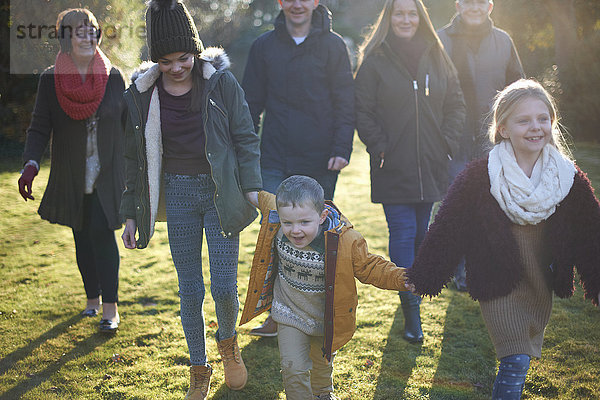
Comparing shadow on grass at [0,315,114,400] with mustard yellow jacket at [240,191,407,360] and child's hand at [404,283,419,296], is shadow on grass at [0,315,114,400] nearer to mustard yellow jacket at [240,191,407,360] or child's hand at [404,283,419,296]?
mustard yellow jacket at [240,191,407,360]

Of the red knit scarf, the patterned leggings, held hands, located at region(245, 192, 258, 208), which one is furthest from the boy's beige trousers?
the red knit scarf

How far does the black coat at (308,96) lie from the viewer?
12.5 ft

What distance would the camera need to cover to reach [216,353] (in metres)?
3.82

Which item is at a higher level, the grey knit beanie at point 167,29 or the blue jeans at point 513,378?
the grey knit beanie at point 167,29

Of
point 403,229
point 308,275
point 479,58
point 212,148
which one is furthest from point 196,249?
point 479,58

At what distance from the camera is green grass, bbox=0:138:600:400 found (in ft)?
10.8

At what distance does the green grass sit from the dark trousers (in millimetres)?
399

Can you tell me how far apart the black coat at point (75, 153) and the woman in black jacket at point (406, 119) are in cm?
175

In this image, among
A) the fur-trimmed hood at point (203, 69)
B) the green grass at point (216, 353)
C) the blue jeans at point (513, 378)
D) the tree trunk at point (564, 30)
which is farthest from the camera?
the tree trunk at point (564, 30)

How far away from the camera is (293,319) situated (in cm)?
276

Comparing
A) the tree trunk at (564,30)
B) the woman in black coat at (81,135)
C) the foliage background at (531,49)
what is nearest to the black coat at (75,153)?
the woman in black coat at (81,135)

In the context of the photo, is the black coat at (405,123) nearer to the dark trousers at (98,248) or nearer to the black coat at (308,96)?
the black coat at (308,96)

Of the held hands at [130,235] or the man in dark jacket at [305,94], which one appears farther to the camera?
the man in dark jacket at [305,94]

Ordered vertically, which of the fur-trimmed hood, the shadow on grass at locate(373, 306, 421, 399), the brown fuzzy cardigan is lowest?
the shadow on grass at locate(373, 306, 421, 399)
